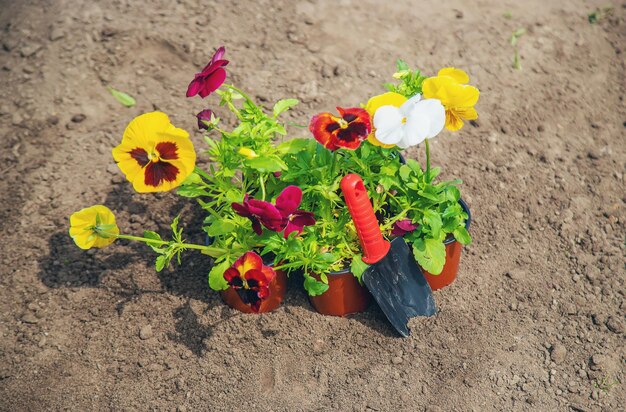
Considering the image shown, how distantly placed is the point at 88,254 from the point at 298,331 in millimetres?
990

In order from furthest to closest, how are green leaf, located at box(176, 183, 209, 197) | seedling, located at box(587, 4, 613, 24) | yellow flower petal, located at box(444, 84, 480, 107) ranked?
seedling, located at box(587, 4, 613, 24) < green leaf, located at box(176, 183, 209, 197) < yellow flower petal, located at box(444, 84, 480, 107)

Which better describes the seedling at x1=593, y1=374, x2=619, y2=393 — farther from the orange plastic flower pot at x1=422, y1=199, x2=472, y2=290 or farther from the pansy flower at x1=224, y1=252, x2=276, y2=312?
the pansy flower at x1=224, y1=252, x2=276, y2=312

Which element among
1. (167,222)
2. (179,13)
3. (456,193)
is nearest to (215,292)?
(167,222)

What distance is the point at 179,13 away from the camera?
154 inches

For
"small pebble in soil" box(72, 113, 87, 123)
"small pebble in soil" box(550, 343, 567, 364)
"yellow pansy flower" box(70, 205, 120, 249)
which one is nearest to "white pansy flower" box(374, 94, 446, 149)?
"yellow pansy flower" box(70, 205, 120, 249)

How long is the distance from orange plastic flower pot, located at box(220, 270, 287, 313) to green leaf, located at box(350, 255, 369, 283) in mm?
302

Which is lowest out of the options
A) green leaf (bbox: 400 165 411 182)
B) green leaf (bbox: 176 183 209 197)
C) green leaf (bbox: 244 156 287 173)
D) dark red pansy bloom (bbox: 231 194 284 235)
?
green leaf (bbox: 176 183 209 197)

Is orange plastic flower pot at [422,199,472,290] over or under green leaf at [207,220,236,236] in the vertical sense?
under

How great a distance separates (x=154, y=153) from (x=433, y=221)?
991 millimetres

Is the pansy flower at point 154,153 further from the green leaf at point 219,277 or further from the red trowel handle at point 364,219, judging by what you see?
the red trowel handle at point 364,219

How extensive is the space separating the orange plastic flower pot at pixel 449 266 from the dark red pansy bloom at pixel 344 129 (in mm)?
634

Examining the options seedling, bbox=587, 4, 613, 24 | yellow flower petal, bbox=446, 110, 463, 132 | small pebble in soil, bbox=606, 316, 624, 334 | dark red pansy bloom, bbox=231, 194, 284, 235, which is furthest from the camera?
seedling, bbox=587, 4, 613, 24

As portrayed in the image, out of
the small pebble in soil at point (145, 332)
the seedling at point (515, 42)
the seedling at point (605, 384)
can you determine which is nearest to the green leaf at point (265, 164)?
the small pebble in soil at point (145, 332)

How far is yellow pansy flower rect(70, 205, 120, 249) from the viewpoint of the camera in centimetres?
229
